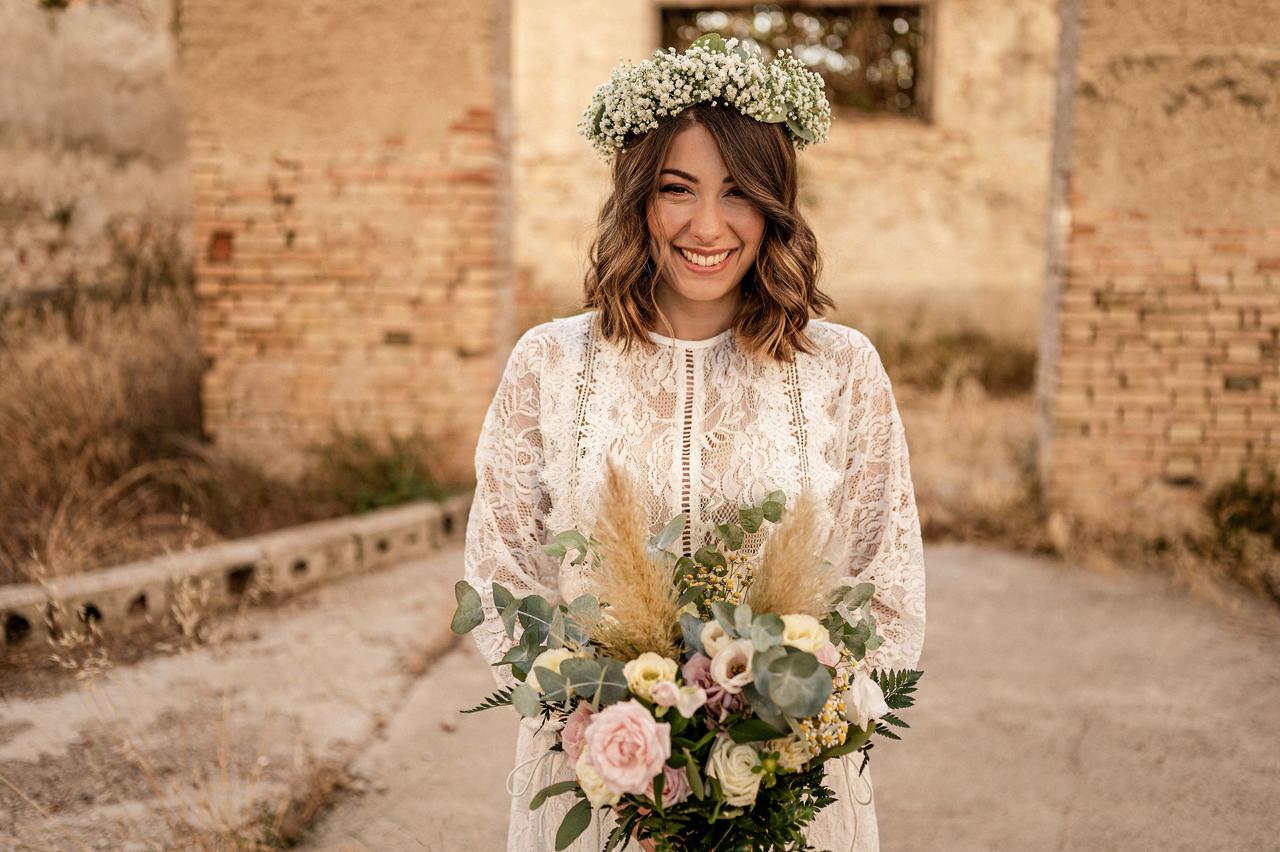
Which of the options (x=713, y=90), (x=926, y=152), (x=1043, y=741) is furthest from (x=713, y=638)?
(x=926, y=152)

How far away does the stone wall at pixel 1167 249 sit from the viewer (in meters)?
4.74

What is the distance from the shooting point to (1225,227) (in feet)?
15.8

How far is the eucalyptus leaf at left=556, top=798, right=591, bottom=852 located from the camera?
4.44 feet

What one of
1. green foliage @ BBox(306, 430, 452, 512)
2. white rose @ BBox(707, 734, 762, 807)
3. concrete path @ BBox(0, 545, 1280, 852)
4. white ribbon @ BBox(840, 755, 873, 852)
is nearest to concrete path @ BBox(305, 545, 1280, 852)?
concrete path @ BBox(0, 545, 1280, 852)

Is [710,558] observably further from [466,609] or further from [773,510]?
[466,609]

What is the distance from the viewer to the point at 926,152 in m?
9.43

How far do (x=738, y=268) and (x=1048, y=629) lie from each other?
3152 mm

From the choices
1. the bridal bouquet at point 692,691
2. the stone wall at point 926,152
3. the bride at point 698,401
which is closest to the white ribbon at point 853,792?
the bride at point 698,401

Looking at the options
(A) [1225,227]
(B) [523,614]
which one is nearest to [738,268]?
(B) [523,614]

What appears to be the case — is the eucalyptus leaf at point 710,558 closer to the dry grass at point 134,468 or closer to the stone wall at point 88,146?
the dry grass at point 134,468

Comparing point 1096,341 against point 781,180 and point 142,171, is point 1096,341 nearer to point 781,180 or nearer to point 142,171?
point 781,180

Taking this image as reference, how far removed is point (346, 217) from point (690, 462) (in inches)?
155

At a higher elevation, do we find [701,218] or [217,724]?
[701,218]

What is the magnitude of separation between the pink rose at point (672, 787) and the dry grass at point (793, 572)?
0.80 ft
